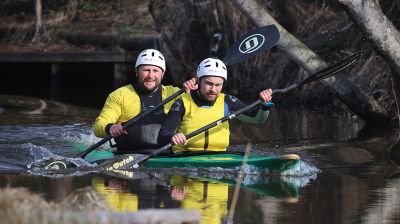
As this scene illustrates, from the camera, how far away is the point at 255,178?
1044 cm

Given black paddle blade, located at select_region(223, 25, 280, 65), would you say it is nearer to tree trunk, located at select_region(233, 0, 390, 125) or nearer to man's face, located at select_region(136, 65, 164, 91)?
man's face, located at select_region(136, 65, 164, 91)

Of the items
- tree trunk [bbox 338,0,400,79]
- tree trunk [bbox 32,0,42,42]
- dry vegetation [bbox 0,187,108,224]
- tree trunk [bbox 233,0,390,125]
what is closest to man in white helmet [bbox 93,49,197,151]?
tree trunk [bbox 338,0,400,79]

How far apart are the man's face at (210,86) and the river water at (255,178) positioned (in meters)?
0.84

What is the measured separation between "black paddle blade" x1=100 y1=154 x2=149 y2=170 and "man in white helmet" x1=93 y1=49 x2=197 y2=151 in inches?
21.3

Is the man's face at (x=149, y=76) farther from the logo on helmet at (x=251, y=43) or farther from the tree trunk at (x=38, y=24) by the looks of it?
the tree trunk at (x=38, y=24)

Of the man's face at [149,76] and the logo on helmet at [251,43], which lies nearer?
the man's face at [149,76]

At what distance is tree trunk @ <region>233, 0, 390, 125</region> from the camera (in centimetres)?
1484

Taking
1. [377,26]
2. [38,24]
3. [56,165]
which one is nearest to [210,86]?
[56,165]

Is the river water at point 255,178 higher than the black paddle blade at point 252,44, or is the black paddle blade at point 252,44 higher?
the black paddle blade at point 252,44

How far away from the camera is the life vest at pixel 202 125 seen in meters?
11.0

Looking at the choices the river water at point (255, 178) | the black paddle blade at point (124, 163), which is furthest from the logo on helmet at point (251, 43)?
the black paddle blade at point (124, 163)

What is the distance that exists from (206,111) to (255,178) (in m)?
1.05

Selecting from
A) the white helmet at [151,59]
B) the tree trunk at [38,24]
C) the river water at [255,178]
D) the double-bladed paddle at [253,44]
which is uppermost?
the tree trunk at [38,24]

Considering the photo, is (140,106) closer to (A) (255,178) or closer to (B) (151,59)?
(B) (151,59)
